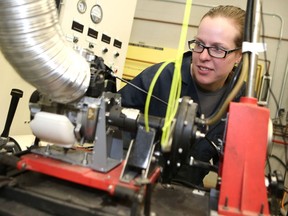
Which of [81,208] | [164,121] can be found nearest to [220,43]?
[164,121]

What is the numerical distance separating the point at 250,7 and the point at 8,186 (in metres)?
0.75

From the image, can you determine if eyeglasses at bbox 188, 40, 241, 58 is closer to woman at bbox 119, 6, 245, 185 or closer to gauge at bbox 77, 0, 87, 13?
woman at bbox 119, 6, 245, 185

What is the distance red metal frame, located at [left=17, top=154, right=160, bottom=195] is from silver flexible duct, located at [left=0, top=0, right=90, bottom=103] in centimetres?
17

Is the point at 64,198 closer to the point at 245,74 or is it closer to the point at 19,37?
the point at 19,37

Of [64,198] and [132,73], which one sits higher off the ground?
[132,73]

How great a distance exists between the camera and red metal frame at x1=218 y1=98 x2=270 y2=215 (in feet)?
2.18

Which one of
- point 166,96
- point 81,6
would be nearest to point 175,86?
point 166,96

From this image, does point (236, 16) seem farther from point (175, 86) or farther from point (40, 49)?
point (40, 49)

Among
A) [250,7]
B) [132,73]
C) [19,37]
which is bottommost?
[19,37]

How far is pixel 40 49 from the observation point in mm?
664

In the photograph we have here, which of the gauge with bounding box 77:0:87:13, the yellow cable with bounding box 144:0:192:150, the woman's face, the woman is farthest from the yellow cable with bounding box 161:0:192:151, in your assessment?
the gauge with bounding box 77:0:87:13

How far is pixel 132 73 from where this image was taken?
3.14 m

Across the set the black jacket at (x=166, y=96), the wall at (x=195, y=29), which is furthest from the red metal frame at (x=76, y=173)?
the wall at (x=195, y=29)

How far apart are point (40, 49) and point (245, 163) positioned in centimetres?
54
